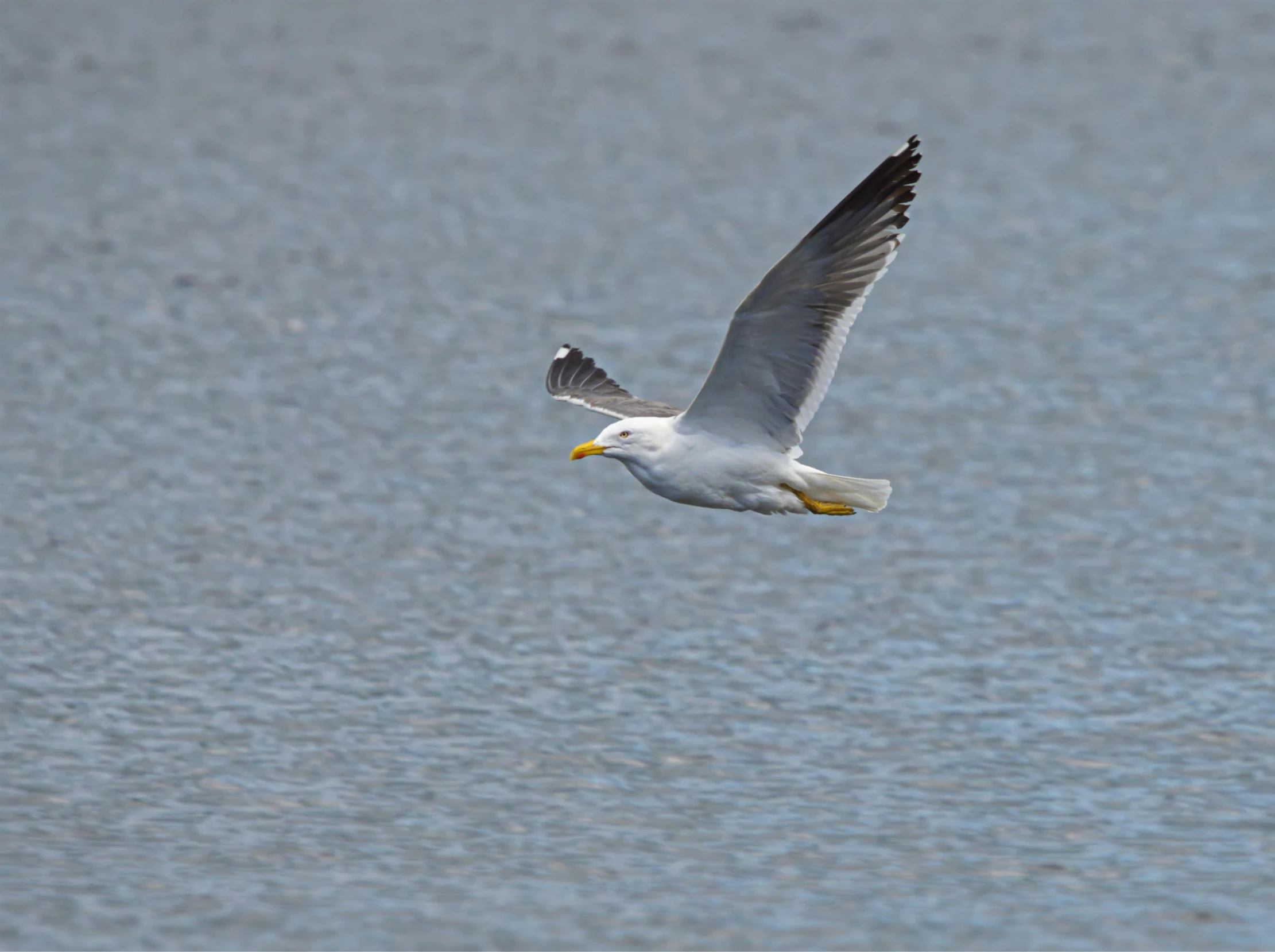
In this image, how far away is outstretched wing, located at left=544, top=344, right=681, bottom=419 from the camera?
15.5 m

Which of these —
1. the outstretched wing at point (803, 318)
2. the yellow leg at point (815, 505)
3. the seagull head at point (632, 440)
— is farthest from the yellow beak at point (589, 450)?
the yellow leg at point (815, 505)

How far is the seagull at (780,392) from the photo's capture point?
12914 mm

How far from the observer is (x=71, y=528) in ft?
79.4

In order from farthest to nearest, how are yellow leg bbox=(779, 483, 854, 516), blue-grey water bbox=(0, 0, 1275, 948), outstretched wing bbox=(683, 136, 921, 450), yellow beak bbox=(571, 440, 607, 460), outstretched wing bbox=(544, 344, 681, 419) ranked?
blue-grey water bbox=(0, 0, 1275, 948) → outstretched wing bbox=(544, 344, 681, 419) → yellow leg bbox=(779, 483, 854, 516) → yellow beak bbox=(571, 440, 607, 460) → outstretched wing bbox=(683, 136, 921, 450)

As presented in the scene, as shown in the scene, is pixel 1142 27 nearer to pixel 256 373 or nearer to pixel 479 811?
pixel 256 373

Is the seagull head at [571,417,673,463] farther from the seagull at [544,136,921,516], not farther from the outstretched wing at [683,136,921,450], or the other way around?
the outstretched wing at [683,136,921,450]

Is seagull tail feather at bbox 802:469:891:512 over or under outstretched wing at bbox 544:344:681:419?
under

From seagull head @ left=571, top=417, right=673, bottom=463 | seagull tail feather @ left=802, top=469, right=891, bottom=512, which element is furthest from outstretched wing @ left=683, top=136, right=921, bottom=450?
seagull tail feather @ left=802, top=469, right=891, bottom=512

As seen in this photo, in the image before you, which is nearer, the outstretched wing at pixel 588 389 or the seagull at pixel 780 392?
the seagull at pixel 780 392

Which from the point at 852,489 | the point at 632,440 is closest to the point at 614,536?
the point at 632,440

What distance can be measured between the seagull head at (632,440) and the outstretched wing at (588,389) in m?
1.53

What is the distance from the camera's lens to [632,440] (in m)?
13.7

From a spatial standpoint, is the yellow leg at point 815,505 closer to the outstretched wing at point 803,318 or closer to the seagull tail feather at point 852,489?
the seagull tail feather at point 852,489

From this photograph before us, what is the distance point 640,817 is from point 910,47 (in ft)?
111
